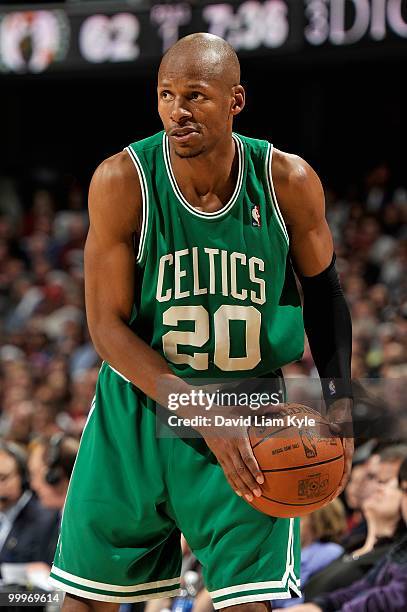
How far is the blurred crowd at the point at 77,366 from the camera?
4.09m

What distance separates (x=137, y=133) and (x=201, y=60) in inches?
357

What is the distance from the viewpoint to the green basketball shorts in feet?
8.65

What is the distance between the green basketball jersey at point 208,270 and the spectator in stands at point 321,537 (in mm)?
1718

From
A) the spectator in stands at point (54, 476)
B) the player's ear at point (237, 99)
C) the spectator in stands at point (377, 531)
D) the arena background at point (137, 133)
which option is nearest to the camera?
the player's ear at point (237, 99)

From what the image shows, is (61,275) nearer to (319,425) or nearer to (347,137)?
(347,137)

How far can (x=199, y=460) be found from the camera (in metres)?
2.68

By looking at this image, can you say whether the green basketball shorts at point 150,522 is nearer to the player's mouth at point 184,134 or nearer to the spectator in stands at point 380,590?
the player's mouth at point 184,134

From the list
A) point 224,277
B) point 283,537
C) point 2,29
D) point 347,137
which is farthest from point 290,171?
point 347,137

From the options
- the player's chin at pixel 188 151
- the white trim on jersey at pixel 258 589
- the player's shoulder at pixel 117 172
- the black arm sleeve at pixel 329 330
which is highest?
the player's chin at pixel 188 151

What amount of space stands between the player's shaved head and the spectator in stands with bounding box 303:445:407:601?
1.87m

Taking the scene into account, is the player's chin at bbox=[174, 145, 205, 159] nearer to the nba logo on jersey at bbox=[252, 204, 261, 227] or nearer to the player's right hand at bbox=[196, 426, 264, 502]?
the nba logo on jersey at bbox=[252, 204, 261, 227]

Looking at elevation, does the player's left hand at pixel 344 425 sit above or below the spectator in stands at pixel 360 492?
above

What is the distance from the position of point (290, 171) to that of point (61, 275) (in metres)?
7.26

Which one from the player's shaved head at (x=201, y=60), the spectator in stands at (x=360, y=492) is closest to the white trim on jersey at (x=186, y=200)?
the player's shaved head at (x=201, y=60)
